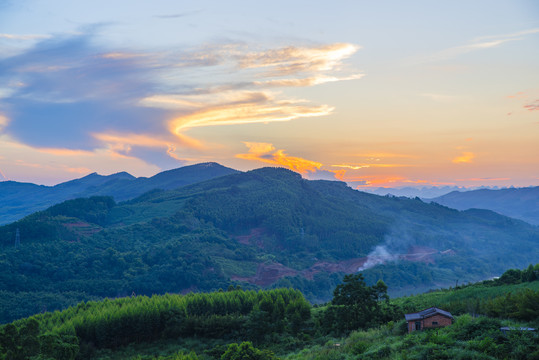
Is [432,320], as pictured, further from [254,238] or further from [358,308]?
Result: [254,238]

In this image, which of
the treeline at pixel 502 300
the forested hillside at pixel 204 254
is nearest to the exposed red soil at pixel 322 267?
the forested hillside at pixel 204 254

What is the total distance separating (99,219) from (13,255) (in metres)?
57.1

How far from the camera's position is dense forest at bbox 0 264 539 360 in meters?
29.7

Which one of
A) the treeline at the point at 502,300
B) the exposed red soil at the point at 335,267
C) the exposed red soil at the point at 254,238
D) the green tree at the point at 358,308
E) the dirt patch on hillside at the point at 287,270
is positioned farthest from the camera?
the exposed red soil at the point at 254,238

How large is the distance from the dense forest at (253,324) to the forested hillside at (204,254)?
48714mm

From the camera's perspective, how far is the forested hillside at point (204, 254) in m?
108

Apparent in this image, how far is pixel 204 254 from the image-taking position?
134750mm

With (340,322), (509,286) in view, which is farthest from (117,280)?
(509,286)

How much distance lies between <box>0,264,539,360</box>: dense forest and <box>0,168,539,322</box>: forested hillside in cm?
4871

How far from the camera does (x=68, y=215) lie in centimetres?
15775

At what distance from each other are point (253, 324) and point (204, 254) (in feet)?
297

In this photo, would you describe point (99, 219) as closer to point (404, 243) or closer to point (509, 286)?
point (404, 243)

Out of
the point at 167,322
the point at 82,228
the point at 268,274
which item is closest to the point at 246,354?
the point at 167,322

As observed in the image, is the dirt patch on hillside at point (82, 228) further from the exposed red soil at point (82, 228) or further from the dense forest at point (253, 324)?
the dense forest at point (253, 324)
